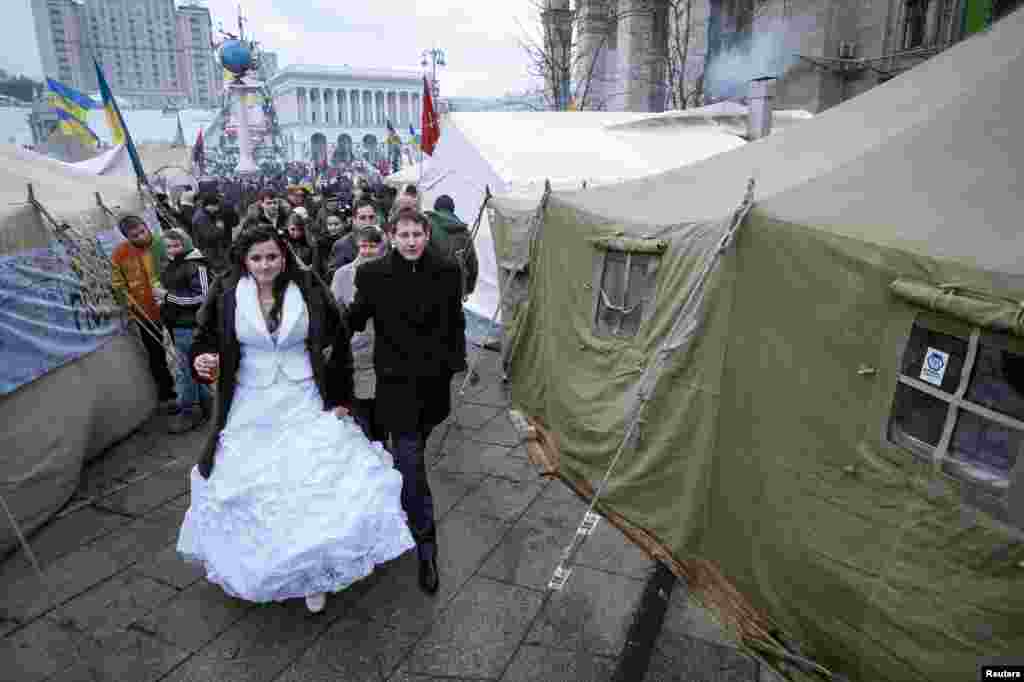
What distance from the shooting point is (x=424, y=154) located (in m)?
10.9

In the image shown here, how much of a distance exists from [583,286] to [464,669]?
2.84 meters

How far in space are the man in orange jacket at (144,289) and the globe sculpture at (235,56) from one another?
31530 mm

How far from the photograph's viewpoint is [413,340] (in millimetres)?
3256

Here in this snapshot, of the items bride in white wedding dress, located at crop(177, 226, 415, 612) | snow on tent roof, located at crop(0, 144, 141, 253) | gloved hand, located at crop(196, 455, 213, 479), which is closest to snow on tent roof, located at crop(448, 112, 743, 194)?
snow on tent roof, located at crop(0, 144, 141, 253)

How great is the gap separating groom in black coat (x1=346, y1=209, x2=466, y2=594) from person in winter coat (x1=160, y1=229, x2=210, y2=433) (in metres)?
2.76

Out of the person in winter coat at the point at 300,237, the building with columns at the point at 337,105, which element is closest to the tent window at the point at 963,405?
the person in winter coat at the point at 300,237

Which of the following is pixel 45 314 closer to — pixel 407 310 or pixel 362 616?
pixel 407 310

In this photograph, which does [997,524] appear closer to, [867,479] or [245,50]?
[867,479]

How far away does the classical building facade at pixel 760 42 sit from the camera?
15258 mm

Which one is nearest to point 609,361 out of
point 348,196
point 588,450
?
point 588,450

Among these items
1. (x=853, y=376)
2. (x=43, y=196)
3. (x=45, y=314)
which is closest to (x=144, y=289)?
(x=43, y=196)

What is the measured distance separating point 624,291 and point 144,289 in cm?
427

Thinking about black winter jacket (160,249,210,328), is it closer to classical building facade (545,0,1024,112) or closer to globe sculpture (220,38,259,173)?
classical building facade (545,0,1024,112)
